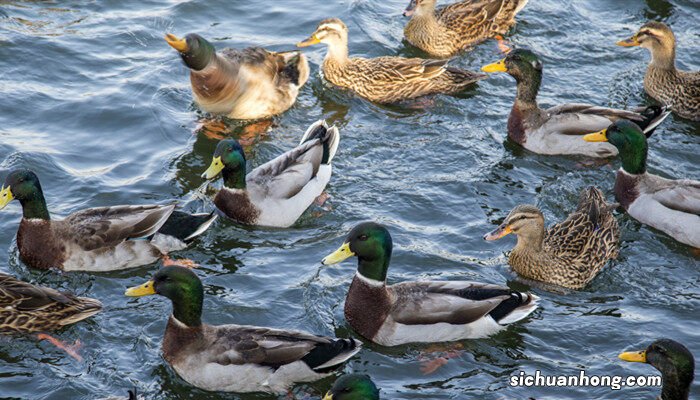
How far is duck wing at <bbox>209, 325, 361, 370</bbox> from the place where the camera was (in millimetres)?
8188

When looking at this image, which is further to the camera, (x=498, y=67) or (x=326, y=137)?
(x=498, y=67)

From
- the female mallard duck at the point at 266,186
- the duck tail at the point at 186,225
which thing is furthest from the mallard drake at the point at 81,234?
the female mallard duck at the point at 266,186

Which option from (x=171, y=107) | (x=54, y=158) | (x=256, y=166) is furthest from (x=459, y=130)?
(x=54, y=158)

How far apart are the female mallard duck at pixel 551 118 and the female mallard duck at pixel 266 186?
2585 millimetres

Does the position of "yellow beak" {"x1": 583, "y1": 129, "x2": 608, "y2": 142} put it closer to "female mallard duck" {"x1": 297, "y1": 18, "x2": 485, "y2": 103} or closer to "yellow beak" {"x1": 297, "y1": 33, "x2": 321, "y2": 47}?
"female mallard duck" {"x1": 297, "y1": 18, "x2": 485, "y2": 103}

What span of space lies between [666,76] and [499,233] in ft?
14.4

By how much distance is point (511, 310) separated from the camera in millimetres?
8898

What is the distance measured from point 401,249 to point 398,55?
4525mm

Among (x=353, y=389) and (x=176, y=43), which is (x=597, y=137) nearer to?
(x=176, y=43)

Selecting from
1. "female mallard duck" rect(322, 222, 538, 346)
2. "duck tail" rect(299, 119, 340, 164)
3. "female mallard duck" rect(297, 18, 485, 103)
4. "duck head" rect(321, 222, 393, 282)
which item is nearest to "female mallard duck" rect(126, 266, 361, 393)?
"female mallard duck" rect(322, 222, 538, 346)

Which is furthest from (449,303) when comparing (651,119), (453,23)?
(453,23)

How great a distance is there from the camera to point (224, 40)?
14.5m

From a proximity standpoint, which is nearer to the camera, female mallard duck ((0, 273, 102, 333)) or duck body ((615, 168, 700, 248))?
female mallard duck ((0, 273, 102, 333))

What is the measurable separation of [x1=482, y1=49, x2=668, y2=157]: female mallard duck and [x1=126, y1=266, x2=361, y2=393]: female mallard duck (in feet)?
14.7
